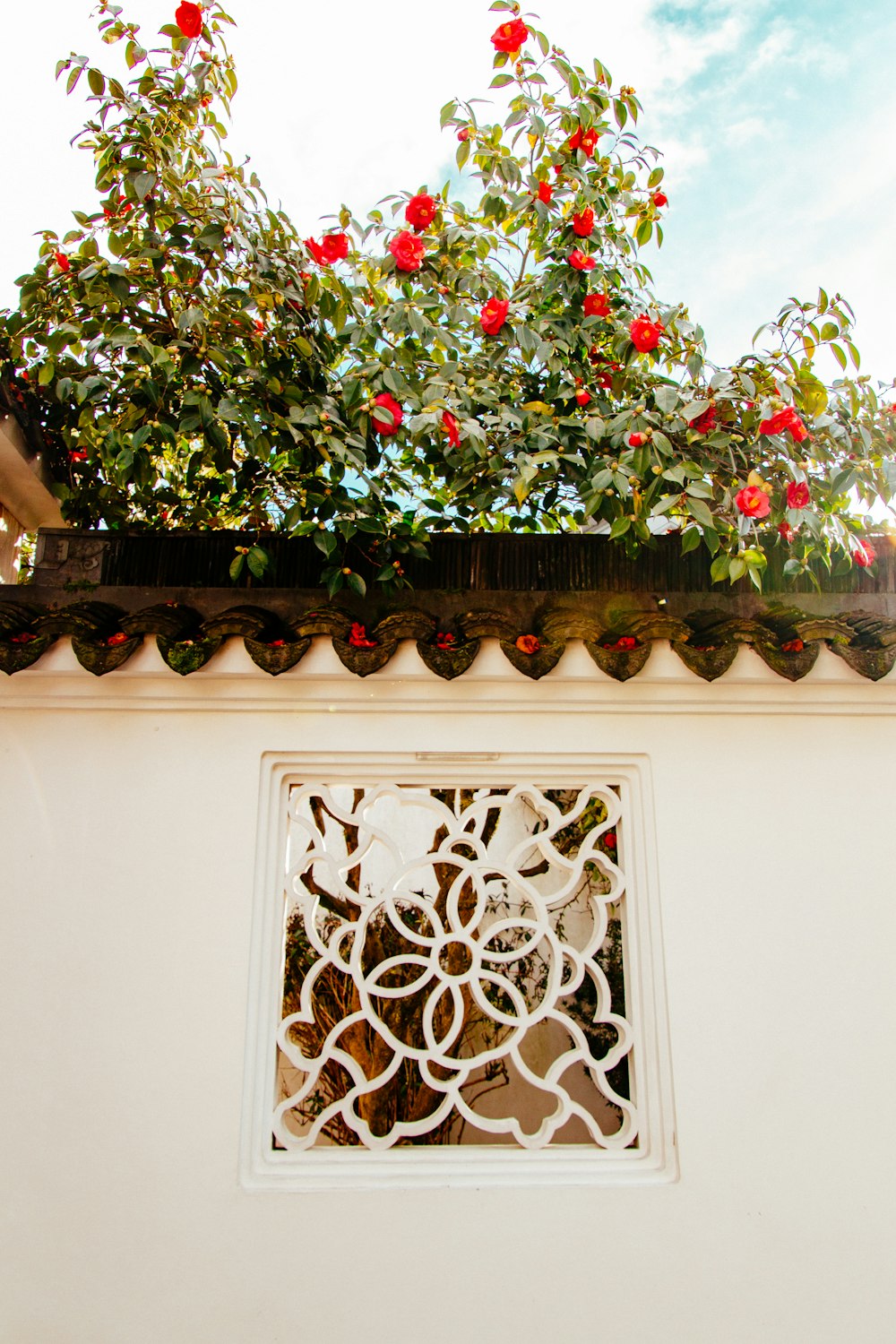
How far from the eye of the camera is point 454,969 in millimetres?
5219

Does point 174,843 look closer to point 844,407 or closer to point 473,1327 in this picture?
point 473,1327

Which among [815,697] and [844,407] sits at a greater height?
[844,407]

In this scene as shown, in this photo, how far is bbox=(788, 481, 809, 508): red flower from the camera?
113 inches

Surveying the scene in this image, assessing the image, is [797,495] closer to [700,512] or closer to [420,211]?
[700,512]

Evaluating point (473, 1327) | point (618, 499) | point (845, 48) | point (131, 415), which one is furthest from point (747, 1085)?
point (845, 48)

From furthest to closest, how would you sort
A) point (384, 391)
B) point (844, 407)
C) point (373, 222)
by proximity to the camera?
point (373, 222) → point (844, 407) → point (384, 391)

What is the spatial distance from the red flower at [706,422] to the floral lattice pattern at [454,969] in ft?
4.49

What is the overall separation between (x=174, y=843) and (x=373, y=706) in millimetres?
833

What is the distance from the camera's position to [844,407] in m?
3.17

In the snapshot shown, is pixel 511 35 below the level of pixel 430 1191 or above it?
above

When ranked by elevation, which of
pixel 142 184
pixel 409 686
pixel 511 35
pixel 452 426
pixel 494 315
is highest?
pixel 511 35

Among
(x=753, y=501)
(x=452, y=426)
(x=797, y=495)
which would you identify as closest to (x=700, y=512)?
(x=753, y=501)

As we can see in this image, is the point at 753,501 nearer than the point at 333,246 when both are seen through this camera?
Yes

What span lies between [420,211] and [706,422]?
1.35 metres
